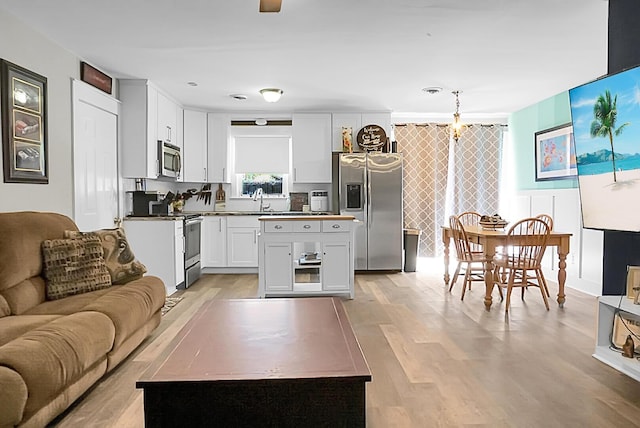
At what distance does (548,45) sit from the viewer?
418 centimetres

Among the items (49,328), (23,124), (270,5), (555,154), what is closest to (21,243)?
(49,328)

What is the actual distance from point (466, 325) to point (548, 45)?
258cm

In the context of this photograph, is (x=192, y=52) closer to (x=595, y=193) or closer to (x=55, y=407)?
(x=55, y=407)

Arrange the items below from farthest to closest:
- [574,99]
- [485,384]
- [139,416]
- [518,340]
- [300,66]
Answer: [300,66] < [518,340] < [574,99] < [485,384] < [139,416]

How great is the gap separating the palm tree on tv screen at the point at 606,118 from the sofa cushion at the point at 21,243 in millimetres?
3601

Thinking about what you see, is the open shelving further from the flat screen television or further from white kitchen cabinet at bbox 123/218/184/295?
white kitchen cabinet at bbox 123/218/184/295

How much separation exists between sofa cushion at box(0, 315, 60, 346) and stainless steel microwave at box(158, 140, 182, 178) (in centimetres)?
330

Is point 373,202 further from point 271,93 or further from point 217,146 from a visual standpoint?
point 217,146

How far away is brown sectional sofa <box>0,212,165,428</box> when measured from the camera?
6.51 ft

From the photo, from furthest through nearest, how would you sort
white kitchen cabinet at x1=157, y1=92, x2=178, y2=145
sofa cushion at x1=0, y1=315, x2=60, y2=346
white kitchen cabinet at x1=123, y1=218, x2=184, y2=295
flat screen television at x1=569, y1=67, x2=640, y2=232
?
white kitchen cabinet at x1=157, y1=92, x2=178, y2=145 < white kitchen cabinet at x1=123, y1=218, x2=184, y2=295 < flat screen television at x1=569, y1=67, x2=640, y2=232 < sofa cushion at x1=0, y1=315, x2=60, y2=346

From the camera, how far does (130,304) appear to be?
310 centimetres

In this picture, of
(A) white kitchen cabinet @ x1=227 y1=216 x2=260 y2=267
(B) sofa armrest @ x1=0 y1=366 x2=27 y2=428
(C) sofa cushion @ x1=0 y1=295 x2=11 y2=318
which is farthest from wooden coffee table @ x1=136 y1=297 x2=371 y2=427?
(A) white kitchen cabinet @ x1=227 y1=216 x2=260 y2=267

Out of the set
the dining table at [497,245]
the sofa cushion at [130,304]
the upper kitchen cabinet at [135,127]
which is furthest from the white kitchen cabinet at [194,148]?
the dining table at [497,245]

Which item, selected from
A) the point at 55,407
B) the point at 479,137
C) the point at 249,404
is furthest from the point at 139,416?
the point at 479,137
